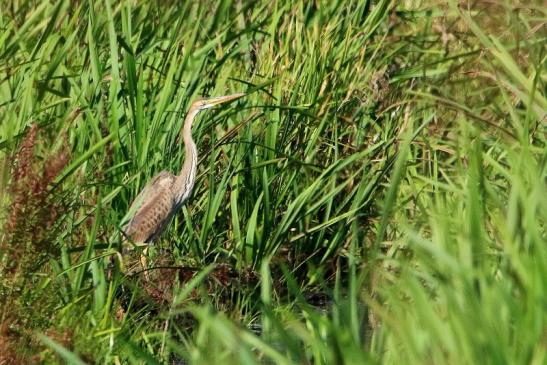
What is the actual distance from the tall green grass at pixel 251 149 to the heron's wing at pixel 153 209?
8cm

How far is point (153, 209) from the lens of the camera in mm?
7258

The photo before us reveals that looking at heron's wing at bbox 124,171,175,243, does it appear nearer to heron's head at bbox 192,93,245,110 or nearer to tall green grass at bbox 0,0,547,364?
tall green grass at bbox 0,0,547,364

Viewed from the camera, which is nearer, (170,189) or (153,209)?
(170,189)

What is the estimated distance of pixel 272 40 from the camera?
22.9 ft

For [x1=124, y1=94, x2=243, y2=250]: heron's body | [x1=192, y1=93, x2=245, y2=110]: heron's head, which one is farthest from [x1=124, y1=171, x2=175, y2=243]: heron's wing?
[x1=192, y1=93, x2=245, y2=110]: heron's head

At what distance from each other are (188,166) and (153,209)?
1.44 ft

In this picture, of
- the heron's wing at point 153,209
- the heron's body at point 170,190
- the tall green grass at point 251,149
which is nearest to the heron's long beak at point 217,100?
the heron's body at point 170,190

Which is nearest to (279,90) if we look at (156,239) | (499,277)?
(156,239)

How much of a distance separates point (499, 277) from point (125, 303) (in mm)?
2146

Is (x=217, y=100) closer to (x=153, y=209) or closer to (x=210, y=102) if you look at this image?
(x=210, y=102)

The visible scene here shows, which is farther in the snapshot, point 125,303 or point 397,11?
point 397,11

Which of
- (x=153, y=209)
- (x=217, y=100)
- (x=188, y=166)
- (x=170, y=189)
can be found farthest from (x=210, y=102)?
(x=153, y=209)

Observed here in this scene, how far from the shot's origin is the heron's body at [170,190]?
260 inches

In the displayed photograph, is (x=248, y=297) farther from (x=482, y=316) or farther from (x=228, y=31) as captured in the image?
(x=482, y=316)
